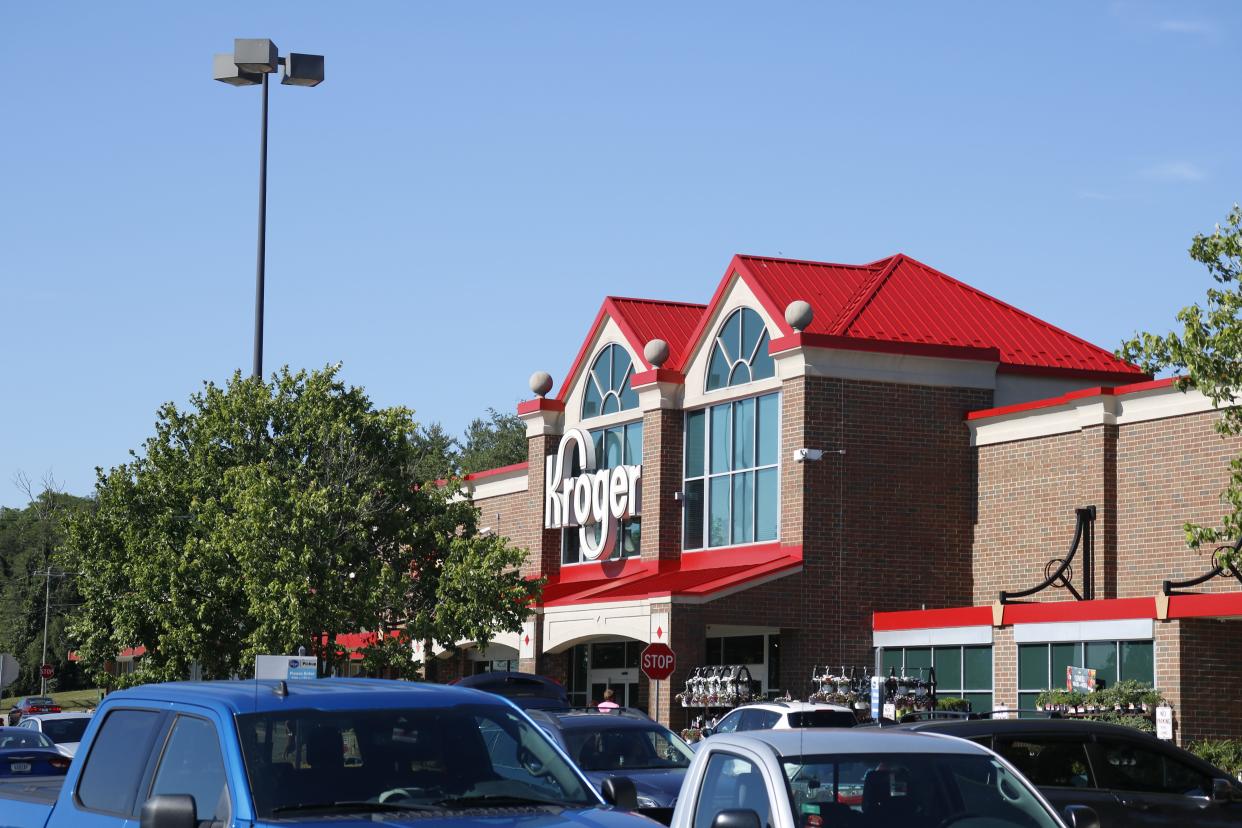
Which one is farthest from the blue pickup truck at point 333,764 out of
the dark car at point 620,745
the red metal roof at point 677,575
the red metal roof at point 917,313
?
the red metal roof at point 917,313

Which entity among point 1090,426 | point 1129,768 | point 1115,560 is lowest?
point 1129,768

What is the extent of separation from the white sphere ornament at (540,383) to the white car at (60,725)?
22019mm

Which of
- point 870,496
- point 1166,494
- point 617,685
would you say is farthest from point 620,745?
point 617,685

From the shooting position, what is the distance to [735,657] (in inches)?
1565

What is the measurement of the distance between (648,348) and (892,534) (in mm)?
7407

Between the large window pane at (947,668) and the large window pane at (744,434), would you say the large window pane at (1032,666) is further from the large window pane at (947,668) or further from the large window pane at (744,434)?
the large window pane at (744,434)

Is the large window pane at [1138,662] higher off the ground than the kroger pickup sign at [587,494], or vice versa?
the kroger pickup sign at [587,494]

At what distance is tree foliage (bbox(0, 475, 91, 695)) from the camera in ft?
360

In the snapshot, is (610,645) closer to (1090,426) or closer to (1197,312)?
(1090,426)

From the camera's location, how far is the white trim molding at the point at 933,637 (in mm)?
34844

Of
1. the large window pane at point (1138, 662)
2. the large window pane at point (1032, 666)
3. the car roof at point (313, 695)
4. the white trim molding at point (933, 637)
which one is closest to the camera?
the car roof at point (313, 695)

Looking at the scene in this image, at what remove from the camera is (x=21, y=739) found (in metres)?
21.1

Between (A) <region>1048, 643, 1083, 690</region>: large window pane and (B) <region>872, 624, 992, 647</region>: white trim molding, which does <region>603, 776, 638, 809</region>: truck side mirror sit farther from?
(B) <region>872, 624, 992, 647</region>: white trim molding

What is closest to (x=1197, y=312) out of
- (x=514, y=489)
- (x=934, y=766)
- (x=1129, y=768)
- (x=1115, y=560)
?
(x=1129, y=768)
